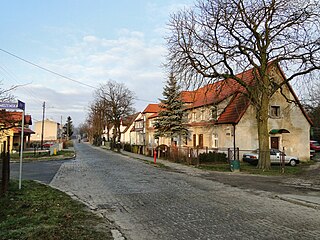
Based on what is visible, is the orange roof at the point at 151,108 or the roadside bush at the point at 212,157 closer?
the roadside bush at the point at 212,157

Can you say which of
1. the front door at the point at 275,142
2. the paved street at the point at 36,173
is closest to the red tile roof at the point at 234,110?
the front door at the point at 275,142

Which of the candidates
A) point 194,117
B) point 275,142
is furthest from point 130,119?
point 275,142

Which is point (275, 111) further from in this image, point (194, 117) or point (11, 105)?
point (11, 105)

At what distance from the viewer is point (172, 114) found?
3459cm

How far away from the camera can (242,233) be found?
6.57 metres

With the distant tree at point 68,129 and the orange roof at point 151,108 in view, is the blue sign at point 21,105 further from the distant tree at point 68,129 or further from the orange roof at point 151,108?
the distant tree at point 68,129

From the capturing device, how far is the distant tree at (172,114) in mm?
34531

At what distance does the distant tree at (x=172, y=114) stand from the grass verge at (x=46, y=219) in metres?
24.4

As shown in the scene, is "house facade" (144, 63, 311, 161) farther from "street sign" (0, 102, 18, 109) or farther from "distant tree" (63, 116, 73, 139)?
"distant tree" (63, 116, 73, 139)

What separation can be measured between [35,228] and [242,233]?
14.1 ft

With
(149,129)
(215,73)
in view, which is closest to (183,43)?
(215,73)

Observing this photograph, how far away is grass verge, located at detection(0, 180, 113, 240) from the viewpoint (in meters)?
6.06

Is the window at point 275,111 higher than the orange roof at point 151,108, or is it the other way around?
the orange roof at point 151,108

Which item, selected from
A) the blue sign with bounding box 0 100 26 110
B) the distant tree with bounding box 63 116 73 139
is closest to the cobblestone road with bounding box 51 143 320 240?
the blue sign with bounding box 0 100 26 110
